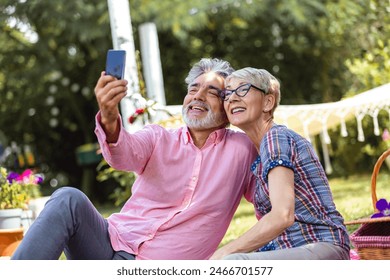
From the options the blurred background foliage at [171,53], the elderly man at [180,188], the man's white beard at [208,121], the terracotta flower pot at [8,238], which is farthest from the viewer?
the blurred background foliage at [171,53]

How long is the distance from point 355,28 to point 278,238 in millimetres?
8864

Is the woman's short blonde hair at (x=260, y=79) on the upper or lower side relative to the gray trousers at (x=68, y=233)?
upper

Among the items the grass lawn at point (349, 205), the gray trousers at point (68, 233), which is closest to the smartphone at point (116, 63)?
the gray trousers at point (68, 233)

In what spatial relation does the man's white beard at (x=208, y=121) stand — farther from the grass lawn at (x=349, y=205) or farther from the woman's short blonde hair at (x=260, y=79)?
the grass lawn at (x=349, y=205)

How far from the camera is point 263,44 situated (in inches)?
491

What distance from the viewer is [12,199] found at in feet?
14.3

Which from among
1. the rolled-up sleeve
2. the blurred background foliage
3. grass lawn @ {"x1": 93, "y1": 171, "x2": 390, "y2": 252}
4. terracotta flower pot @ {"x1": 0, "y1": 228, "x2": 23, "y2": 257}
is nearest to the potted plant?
terracotta flower pot @ {"x1": 0, "y1": 228, "x2": 23, "y2": 257}

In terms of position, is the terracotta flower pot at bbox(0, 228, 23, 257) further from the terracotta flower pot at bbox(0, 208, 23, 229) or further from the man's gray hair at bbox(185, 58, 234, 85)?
the man's gray hair at bbox(185, 58, 234, 85)

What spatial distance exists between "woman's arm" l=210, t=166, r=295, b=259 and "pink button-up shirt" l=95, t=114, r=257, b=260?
34 centimetres

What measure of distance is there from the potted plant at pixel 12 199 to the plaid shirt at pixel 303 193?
6.75 ft

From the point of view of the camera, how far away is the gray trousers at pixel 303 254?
2.19 meters

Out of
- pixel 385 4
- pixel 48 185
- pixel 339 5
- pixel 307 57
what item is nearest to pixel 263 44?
pixel 307 57

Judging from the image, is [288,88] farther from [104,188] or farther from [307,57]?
[104,188]

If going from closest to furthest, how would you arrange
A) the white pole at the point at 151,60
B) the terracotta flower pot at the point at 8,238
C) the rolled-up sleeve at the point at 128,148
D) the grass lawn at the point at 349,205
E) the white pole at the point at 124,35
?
the rolled-up sleeve at the point at 128,148
the terracotta flower pot at the point at 8,238
the grass lawn at the point at 349,205
the white pole at the point at 124,35
the white pole at the point at 151,60
